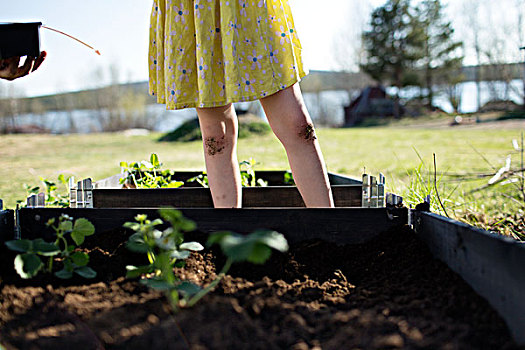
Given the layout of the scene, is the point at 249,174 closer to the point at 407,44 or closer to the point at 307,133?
the point at 307,133

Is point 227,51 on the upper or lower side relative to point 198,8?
lower

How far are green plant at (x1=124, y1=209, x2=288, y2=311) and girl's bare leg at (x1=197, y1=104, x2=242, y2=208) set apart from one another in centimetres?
57

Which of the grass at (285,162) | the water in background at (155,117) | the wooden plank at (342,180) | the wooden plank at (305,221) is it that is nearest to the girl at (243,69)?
the wooden plank at (305,221)

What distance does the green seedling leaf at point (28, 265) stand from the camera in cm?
81

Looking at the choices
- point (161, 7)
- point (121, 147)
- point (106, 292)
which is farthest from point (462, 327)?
point (121, 147)

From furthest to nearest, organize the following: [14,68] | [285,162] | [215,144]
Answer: [285,162] < [215,144] < [14,68]

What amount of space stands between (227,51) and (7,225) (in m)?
0.77

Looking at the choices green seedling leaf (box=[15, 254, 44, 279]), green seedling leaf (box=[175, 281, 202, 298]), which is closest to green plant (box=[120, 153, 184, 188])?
green seedling leaf (box=[15, 254, 44, 279])

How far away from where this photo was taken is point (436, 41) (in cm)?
2489

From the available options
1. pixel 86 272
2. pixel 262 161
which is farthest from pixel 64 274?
pixel 262 161

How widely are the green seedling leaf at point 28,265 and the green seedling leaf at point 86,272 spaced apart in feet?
0.24

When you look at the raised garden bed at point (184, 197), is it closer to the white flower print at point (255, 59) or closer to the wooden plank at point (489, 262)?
the white flower print at point (255, 59)

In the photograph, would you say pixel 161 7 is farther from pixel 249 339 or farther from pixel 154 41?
pixel 249 339

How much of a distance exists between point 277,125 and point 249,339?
82 centimetres
